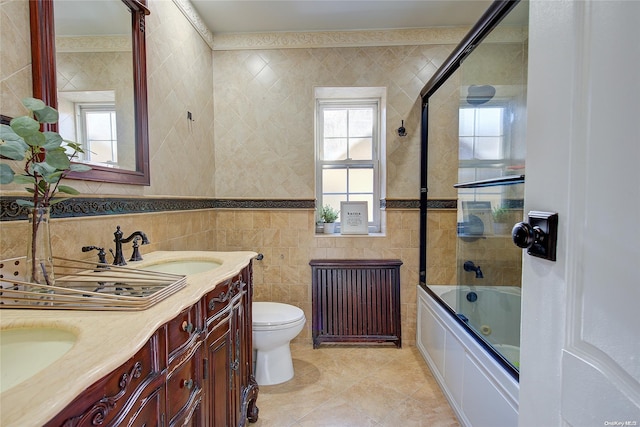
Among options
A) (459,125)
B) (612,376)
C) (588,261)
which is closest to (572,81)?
(588,261)

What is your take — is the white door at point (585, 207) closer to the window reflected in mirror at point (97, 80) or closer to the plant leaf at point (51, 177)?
the plant leaf at point (51, 177)

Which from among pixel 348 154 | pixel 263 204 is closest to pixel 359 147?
pixel 348 154

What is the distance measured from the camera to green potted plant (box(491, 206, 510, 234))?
1868 mm

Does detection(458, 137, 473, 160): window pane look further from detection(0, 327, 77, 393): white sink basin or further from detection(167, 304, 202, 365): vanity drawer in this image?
detection(0, 327, 77, 393): white sink basin

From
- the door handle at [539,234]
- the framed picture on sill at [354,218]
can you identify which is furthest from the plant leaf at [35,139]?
the framed picture on sill at [354,218]

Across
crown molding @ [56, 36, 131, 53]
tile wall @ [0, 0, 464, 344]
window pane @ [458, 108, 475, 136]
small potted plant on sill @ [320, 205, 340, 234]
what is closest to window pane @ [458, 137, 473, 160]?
window pane @ [458, 108, 475, 136]

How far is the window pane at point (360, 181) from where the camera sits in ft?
9.05

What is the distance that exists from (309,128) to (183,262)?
1.48 meters

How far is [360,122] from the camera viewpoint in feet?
9.05

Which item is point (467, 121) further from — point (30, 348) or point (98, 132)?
point (30, 348)

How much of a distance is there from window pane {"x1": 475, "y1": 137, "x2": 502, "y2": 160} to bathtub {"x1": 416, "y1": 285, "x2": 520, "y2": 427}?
32.5 inches

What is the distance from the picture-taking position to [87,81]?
1223 millimetres

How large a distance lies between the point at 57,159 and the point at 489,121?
2.20 meters

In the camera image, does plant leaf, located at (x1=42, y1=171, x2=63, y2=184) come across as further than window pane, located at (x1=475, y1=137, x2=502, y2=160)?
No
